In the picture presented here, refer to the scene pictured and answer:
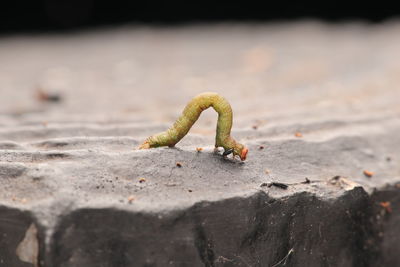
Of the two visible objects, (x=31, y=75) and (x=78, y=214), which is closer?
(x=78, y=214)

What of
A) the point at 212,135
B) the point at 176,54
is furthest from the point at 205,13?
the point at 212,135

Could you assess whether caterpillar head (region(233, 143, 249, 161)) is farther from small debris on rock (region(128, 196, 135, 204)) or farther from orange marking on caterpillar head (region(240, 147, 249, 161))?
small debris on rock (region(128, 196, 135, 204))

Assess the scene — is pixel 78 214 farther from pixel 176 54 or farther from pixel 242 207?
pixel 176 54

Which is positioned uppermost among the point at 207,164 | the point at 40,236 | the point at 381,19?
the point at 381,19

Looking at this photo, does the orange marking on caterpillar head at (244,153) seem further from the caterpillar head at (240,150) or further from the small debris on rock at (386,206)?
the small debris on rock at (386,206)

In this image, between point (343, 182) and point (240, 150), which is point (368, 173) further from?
point (240, 150)

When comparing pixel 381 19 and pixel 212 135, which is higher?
pixel 381 19

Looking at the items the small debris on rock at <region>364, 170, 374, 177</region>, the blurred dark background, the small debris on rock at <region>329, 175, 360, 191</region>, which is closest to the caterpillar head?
the small debris on rock at <region>329, 175, 360, 191</region>

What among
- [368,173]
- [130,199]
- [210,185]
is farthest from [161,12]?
[130,199]

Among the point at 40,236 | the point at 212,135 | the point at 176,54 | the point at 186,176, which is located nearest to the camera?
the point at 40,236
